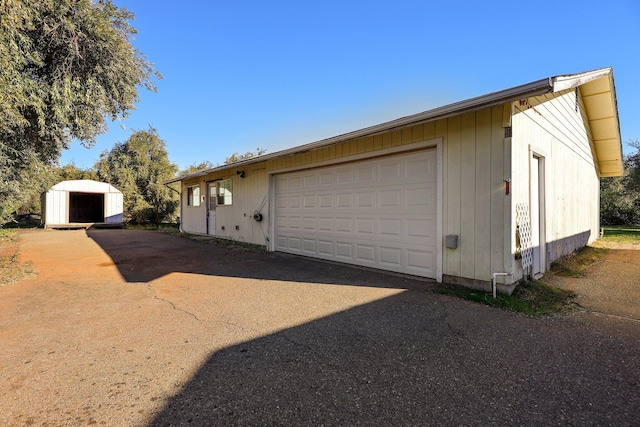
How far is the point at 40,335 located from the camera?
3135 mm

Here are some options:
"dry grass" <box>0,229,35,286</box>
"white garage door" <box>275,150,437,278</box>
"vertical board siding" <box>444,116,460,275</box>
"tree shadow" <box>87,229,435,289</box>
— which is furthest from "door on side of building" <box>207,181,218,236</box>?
"vertical board siding" <box>444,116,460,275</box>

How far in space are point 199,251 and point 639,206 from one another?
2457 centimetres

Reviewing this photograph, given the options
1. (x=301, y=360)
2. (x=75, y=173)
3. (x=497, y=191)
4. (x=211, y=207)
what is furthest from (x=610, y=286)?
(x=75, y=173)

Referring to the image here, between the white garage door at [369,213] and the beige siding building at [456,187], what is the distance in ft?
0.08

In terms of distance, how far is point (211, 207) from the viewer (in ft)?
43.0

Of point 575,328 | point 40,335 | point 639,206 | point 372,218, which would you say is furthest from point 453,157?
point 639,206

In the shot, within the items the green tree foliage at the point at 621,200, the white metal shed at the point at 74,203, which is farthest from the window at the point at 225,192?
the green tree foliage at the point at 621,200

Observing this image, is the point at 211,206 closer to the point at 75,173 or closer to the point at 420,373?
the point at 420,373

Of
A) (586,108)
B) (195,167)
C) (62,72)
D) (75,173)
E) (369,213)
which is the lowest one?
(369,213)

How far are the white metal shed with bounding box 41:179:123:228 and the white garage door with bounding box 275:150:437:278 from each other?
14822 mm

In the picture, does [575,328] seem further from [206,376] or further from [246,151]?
[246,151]

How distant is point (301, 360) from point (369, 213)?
4126 mm

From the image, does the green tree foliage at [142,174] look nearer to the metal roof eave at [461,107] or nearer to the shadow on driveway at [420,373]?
the metal roof eave at [461,107]

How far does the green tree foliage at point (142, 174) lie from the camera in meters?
20.9
